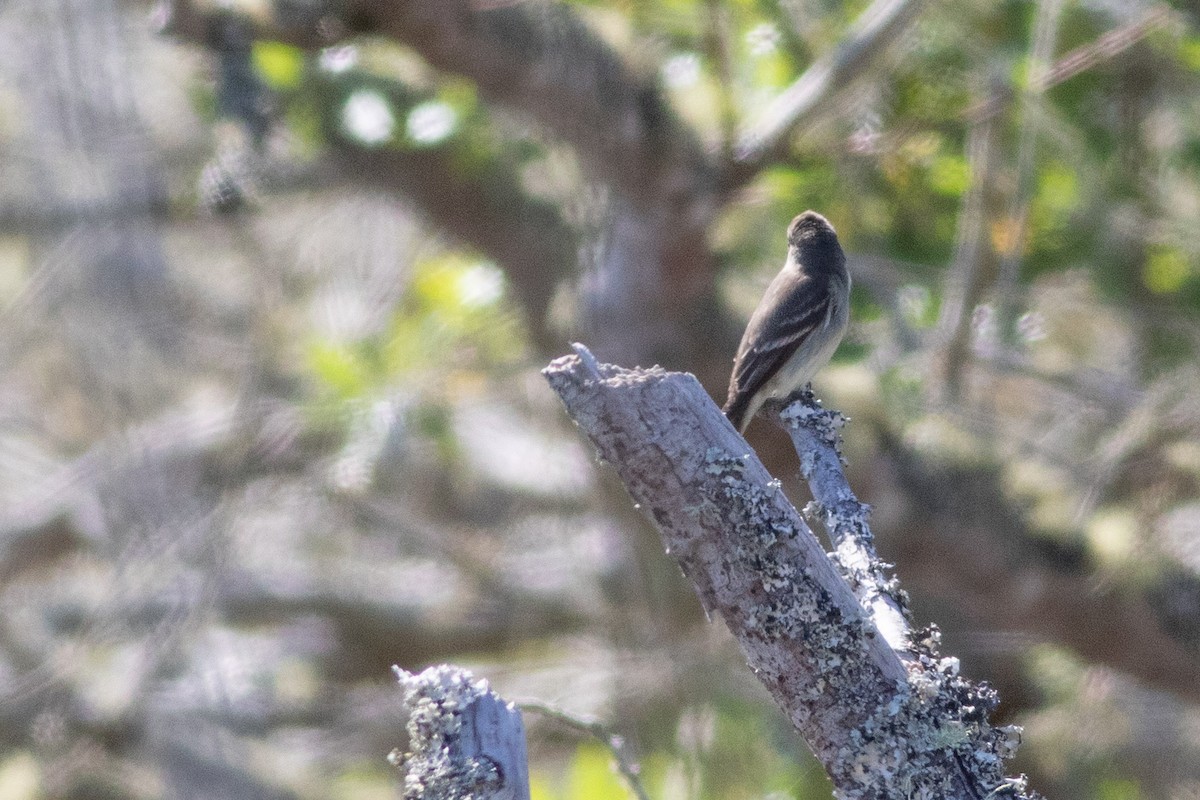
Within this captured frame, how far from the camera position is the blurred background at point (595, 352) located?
228 inches

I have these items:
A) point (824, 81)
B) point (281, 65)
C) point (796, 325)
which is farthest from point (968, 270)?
point (281, 65)

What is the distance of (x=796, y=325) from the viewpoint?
183 inches

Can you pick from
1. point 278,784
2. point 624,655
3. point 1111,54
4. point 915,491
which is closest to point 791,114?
point 1111,54

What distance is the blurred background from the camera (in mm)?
5793

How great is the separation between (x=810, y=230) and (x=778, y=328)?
57 cm

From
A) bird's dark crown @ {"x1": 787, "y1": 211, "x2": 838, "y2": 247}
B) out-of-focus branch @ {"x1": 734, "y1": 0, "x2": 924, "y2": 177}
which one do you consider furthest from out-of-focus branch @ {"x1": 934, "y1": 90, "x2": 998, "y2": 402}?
bird's dark crown @ {"x1": 787, "y1": 211, "x2": 838, "y2": 247}

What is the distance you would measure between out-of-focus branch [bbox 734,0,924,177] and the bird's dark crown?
0.98 m

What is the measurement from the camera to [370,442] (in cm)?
538

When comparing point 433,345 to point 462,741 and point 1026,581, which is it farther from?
point 462,741

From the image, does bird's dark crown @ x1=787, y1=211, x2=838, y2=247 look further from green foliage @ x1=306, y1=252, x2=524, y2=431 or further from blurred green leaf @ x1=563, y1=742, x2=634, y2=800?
blurred green leaf @ x1=563, y1=742, x2=634, y2=800

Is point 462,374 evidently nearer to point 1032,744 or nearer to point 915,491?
point 915,491

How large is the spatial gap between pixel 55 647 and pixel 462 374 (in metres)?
2.53

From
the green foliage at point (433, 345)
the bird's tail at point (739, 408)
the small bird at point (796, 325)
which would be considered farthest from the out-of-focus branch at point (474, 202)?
the bird's tail at point (739, 408)

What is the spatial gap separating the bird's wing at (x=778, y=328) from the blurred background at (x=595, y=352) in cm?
93
